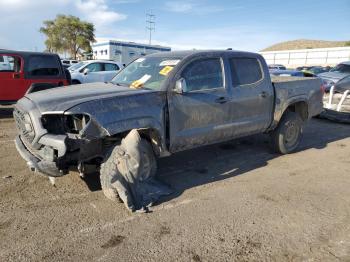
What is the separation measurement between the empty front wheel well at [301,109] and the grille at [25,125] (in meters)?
4.65

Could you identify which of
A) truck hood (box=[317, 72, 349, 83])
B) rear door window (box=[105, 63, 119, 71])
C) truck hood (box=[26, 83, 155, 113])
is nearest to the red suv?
rear door window (box=[105, 63, 119, 71])

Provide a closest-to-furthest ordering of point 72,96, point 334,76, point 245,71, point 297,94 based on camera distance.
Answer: point 72,96, point 245,71, point 297,94, point 334,76

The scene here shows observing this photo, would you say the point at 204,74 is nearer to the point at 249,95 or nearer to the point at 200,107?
the point at 200,107

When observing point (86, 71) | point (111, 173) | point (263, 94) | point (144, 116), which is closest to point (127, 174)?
point (111, 173)

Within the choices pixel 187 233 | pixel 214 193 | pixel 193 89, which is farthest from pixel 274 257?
pixel 193 89

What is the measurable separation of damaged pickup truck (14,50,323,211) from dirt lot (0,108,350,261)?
0.43 metres

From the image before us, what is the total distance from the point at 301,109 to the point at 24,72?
747cm

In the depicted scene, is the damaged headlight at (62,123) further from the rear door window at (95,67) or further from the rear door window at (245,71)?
the rear door window at (95,67)

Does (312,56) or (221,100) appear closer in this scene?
(221,100)

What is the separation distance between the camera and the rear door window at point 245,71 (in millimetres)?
4941

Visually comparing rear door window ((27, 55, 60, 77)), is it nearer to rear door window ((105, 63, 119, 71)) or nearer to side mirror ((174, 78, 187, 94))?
rear door window ((105, 63, 119, 71))

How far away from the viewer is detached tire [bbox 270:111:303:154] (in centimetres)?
586

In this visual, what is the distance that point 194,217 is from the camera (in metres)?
3.59

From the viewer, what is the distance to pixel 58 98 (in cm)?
369
